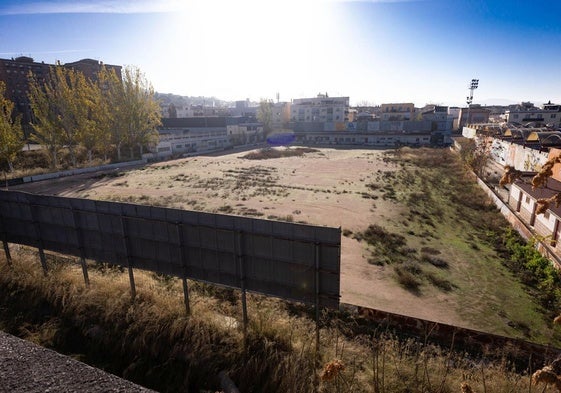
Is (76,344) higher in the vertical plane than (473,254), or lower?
higher

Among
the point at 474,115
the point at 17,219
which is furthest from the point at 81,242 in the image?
the point at 474,115

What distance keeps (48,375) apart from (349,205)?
26.4m

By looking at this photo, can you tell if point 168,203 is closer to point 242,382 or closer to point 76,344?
point 76,344

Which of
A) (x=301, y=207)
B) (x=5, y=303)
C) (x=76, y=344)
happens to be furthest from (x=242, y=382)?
(x=301, y=207)

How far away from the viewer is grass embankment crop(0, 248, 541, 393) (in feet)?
18.7

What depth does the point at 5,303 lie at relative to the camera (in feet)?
24.9

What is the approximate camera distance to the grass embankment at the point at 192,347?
5707 mm

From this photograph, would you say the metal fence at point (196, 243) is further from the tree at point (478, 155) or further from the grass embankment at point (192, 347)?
the tree at point (478, 155)

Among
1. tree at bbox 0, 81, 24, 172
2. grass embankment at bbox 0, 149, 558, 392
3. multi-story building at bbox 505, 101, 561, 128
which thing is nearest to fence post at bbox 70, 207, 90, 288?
grass embankment at bbox 0, 149, 558, 392

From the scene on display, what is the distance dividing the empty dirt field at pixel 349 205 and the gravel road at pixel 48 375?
10.7 meters

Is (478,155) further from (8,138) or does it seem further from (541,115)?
(8,138)

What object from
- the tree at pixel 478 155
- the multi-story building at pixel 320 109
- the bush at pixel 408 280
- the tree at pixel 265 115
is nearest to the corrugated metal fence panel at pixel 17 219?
the bush at pixel 408 280

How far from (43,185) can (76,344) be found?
130 ft

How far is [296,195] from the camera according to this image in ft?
107
